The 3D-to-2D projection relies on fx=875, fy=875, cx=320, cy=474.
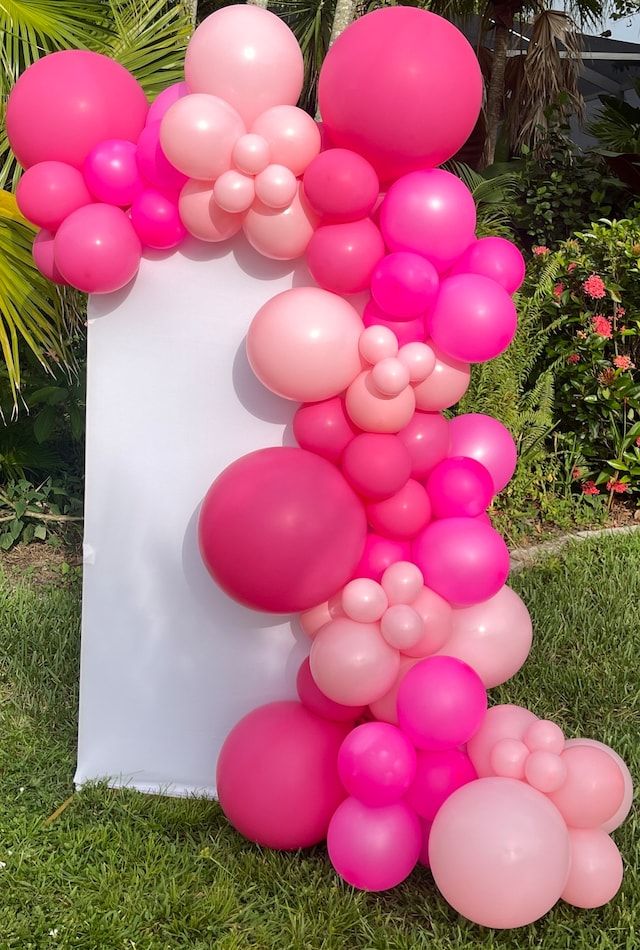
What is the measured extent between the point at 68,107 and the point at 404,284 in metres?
0.94

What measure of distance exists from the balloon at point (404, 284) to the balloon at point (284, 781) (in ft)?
3.44

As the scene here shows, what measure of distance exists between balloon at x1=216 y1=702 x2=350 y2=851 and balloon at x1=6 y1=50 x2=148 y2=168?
A: 1530 millimetres

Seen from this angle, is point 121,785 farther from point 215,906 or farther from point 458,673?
point 458,673

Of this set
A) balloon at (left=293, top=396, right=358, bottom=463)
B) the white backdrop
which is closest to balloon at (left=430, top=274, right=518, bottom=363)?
balloon at (left=293, top=396, right=358, bottom=463)

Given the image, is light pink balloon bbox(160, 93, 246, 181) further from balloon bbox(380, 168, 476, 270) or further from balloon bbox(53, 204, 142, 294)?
balloon bbox(380, 168, 476, 270)

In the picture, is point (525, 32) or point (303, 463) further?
point (525, 32)

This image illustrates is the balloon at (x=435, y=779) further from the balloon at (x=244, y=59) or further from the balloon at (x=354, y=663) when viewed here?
the balloon at (x=244, y=59)

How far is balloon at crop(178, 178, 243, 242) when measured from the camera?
84.0 inches

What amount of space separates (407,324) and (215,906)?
146 cm

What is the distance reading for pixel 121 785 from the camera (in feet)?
8.27

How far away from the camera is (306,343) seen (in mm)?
2025

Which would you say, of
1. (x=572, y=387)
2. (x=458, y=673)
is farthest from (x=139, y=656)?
(x=572, y=387)

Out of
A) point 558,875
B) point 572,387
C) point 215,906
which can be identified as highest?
point 558,875

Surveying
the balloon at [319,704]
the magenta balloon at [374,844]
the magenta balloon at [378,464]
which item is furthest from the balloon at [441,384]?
the magenta balloon at [374,844]
